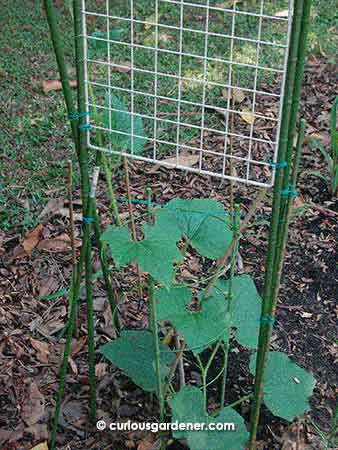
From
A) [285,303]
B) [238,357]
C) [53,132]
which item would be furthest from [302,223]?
[53,132]

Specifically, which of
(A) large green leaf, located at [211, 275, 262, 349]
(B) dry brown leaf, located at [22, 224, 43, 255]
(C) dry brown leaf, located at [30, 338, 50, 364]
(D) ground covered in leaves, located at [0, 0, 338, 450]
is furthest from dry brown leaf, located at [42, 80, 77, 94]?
(A) large green leaf, located at [211, 275, 262, 349]

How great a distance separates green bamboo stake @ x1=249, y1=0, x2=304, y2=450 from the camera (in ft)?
5.17

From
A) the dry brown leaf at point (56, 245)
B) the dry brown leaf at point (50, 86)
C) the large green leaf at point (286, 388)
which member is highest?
the dry brown leaf at point (50, 86)

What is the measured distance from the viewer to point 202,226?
202 cm

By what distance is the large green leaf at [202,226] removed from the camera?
1990mm

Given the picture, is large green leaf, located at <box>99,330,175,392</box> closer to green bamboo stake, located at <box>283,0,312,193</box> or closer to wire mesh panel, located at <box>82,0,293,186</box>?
green bamboo stake, located at <box>283,0,312,193</box>

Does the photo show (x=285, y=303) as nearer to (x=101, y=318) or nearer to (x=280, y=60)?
(x=101, y=318)

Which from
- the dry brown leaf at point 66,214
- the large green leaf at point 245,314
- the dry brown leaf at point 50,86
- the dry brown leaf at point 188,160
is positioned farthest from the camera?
the dry brown leaf at point 50,86

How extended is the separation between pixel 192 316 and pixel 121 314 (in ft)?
2.53

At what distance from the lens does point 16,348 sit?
252 centimetres

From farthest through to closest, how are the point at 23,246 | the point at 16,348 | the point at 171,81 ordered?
the point at 171,81, the point at 23,246, the point at 16,348

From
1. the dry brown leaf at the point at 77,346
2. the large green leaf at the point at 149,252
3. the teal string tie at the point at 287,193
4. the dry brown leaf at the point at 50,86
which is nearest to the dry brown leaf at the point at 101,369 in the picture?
the dry brown leaf at the point at 77,346

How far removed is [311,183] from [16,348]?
169 centimetres

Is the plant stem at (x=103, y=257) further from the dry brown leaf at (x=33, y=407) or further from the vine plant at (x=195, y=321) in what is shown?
the dry brown leaf at (x=33, y=407)
